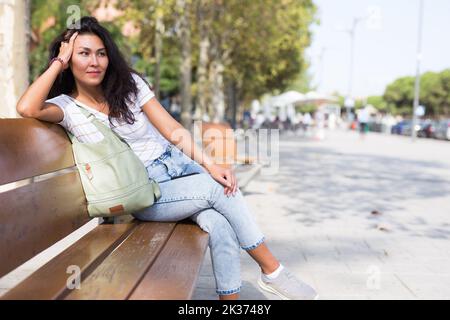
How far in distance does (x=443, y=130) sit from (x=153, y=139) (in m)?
36.4

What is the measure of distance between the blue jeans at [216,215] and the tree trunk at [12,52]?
1682 millimetres

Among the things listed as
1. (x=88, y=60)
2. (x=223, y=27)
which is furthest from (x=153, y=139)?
(x=223, y=27)

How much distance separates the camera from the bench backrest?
7.84ft

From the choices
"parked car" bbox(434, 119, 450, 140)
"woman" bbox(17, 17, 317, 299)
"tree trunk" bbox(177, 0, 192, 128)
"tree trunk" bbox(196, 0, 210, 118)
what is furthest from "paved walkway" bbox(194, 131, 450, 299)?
"parked car" bbox(434, 119, 450, 140)

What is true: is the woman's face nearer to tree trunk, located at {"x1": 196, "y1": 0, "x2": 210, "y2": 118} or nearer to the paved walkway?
the paved walkway

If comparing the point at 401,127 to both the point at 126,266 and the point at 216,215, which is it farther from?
the point at 126,266

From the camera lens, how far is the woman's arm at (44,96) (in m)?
2.91

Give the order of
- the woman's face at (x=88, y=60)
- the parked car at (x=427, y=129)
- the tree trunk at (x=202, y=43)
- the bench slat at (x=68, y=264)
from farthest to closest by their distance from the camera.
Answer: the parked car at (x=427, y=129) → the tree trunk at (x=202, y=43) → the woman's face at (x=88, y=60) → the bench slat at (x=68, y=264)

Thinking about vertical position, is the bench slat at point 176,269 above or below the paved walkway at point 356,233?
above

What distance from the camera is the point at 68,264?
8.05 ft

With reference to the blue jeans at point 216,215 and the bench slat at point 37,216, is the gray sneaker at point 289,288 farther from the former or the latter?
the bench slat at point 37,216

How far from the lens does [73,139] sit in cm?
325

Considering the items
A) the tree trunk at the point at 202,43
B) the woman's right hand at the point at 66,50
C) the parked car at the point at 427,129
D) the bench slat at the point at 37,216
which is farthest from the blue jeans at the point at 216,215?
the parked car at the point at 427,129
